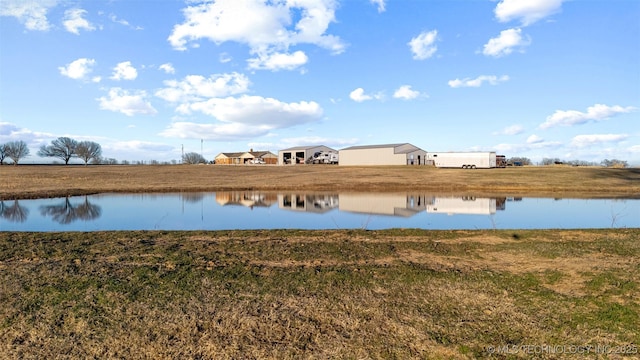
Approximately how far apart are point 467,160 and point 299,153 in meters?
46.1

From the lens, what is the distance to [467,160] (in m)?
66.1

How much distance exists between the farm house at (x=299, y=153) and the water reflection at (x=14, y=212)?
71827mm

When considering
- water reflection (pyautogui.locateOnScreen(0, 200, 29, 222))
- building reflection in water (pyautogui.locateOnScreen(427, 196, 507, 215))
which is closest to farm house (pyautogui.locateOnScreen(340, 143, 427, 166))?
building reflection in water (pyautogui.locateOnScreen(427, 196, 507, 215))

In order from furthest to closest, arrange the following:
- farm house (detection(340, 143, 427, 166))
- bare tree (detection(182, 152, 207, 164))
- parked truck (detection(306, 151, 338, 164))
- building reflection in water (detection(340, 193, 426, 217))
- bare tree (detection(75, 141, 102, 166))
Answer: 1. bare tree (detection(182, 152, 207, 164))
2. bare tree (detection(75, 141, 102, 166))
3. parked truck (detection(306, 151, 338, 164))
4. farm house (detection(340, 143, 427, 166))
5. building reflection in water (detection(340, 193, 426, 217))

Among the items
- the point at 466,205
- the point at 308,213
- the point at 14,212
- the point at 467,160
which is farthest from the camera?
the point at 467,160

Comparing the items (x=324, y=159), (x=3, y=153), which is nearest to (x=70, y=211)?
(x=324, y=159)

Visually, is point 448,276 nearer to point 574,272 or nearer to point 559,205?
point 574,272

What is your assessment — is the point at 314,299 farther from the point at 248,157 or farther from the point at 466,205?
the point at 248,157

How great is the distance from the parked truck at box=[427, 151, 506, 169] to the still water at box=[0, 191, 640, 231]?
1431 inches

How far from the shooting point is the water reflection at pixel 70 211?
66.4ft

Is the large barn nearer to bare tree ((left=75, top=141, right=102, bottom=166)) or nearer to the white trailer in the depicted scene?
bare tree ((left=75, top=141, right=102, bottom=166))

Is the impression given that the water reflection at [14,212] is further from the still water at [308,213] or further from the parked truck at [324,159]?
the parked truck at [324,159]

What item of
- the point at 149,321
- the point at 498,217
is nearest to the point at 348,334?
the point at 149,321

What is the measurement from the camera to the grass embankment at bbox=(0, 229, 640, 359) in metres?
5.54
